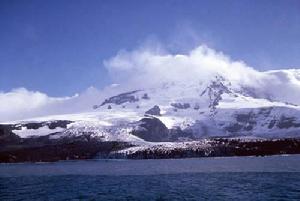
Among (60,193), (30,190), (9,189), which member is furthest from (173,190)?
(9,189)

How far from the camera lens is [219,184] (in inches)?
3893

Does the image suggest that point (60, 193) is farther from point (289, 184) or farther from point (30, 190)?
point (289, 184)

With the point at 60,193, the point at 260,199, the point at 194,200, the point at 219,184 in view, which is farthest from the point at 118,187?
the point at 260,199

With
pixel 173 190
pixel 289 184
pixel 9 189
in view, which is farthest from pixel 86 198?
pixel 289 184

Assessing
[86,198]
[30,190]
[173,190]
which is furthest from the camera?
[30,190]

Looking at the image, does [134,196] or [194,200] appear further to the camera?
[134,196]

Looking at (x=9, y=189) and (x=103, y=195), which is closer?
(x=103, y=195)

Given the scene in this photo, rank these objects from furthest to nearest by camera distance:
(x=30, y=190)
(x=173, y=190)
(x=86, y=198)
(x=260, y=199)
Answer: (x=30, y=190) < (x=173, y=190) < (x=86, y=198) < (x=260, y=199)

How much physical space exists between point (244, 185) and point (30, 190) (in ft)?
143

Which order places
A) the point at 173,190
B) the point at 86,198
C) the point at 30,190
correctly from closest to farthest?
the point at 86,198, the point at 173,190, the point at 30,190

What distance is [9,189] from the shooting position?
102 m

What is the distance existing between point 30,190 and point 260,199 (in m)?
48.8

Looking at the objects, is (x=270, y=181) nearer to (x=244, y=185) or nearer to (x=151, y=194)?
(x=244, y=185)

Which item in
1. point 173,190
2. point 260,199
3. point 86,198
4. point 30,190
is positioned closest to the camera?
point 260,199
